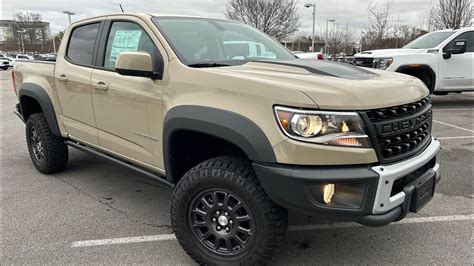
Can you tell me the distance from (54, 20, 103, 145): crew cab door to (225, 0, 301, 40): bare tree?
23.6 metres

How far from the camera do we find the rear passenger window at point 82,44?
156 inches

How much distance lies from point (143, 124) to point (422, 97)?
2058mm

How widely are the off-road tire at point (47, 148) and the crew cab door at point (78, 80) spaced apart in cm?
50

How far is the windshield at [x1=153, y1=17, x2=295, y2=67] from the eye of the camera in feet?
10.2

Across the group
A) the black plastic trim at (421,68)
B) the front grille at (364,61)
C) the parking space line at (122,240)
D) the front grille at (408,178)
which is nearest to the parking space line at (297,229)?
the parking space line at (122,240)

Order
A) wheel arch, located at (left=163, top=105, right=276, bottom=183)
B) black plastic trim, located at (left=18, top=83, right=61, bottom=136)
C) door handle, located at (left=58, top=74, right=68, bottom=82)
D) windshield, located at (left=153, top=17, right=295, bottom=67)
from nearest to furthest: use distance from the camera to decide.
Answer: wheel arch, located at (left=163, top=105, right=276, bottom=183), windshield, located at (left=153, top=17, right=295, bottom=67), door handle, located at (left=58, top=74, right=68, bottom=82), black plastic trim, located at (left=18, top=83, right=61, bottom=136)

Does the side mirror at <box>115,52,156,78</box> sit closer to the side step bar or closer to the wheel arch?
the wheel arch

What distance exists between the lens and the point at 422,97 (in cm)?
278

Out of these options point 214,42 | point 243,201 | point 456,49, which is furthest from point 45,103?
point 456,49

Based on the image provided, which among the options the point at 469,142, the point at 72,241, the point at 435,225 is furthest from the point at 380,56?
the point at 72,241

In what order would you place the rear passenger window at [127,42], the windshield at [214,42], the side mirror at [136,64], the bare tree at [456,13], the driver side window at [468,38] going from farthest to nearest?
the bare tree at [456,13] → the driver side window at [468,38] → the rear passenger window at [127,42] → the windshield at [214,42] → the side mirror at [136,64]

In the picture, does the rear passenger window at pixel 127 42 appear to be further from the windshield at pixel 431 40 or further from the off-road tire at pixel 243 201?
the windshield at pixel 431 40

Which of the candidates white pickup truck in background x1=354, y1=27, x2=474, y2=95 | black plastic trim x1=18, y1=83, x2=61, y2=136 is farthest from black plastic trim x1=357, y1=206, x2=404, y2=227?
white pickup truck in background x1=354, y1=27, x2=474, y2=95

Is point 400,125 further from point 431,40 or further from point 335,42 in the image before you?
point 335,42
